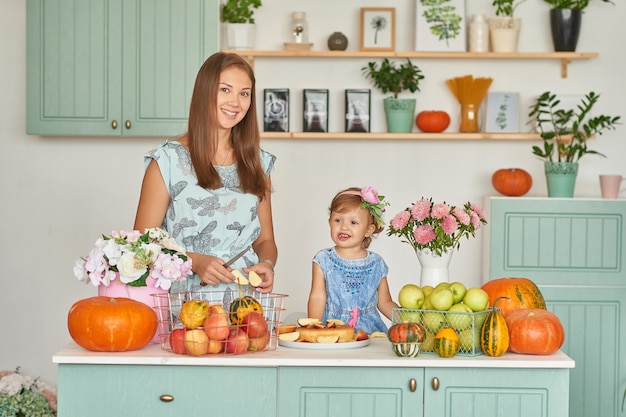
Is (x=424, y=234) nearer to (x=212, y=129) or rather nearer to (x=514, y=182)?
(x=212, y=129)

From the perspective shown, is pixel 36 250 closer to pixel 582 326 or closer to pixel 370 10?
pixel 370 10

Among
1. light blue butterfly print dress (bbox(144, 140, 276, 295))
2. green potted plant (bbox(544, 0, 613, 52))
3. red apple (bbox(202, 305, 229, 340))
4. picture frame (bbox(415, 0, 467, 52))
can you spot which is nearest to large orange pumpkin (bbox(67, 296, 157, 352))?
red apple (bbox(202, 305, 229, 340))

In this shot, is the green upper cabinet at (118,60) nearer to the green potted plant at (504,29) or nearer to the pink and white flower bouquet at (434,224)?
the green potted plant at (504,29)

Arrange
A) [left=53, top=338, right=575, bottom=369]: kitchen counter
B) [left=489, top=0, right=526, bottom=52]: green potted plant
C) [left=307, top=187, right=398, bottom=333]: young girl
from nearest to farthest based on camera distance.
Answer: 1. [left=53, top=338, right=575, bottom=369]: kitchen counter
2. [left=307, top=187, right=398, bottom=333]: young girl
3. [left=489, top=0, right=526, bottom=52]: green potted plant

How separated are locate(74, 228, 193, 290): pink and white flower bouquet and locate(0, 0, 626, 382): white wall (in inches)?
93.1

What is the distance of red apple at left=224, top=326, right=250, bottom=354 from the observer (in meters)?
2.20

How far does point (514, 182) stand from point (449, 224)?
6.43 feet

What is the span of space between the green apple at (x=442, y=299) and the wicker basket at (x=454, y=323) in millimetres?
15

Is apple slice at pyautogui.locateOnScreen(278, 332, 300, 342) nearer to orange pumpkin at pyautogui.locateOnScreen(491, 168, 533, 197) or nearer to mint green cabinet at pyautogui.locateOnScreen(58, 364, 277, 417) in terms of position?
mint green cabinet at pyautogui.locateOnScreen(58, 364, 277, 417)

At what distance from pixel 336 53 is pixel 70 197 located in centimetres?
151

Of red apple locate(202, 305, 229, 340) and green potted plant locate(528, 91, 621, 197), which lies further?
green potted plant locate(528, 91, 621, 197)

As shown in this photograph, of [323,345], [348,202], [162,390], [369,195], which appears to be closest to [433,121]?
[348,202]

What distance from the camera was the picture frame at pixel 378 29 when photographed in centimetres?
455

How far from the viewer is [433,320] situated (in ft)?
7.51
